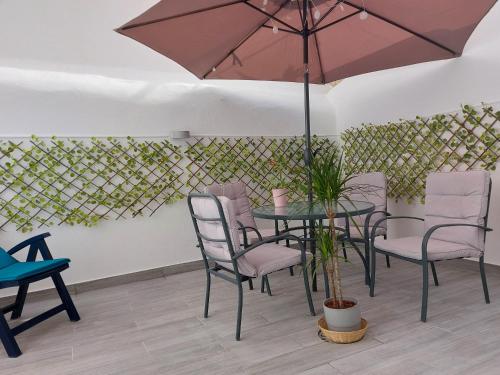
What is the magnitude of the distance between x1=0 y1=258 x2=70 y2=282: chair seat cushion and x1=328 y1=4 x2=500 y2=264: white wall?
3317mm

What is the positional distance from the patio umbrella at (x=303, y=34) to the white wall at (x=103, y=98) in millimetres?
915

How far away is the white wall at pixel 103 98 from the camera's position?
321 centimetres

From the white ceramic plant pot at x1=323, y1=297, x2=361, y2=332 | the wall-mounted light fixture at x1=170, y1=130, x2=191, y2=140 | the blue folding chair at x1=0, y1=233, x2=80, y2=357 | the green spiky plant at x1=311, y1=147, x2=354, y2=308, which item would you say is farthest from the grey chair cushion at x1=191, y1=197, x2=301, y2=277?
the wall-mounted light fixture at x1=170, y1=130, x2=191, y2=140

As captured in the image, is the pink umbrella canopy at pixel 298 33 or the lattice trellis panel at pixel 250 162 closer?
the pink umbrella canopy at pixel 298 33

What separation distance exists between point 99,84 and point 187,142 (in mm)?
1047

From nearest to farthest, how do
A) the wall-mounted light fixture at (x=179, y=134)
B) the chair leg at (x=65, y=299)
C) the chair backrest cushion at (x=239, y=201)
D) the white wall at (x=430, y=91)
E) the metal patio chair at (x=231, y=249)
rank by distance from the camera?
the metal patio chair at (x=231, y=249) → the chair leg at (x=65, y=299) → the white wall at (x=430, y=91) → the chair backrest cushion at (x=239, y=201) → the wall-mounted light fixture at (x=179, y=134)

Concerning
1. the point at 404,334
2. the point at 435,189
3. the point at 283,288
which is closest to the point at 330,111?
the point at 435,189

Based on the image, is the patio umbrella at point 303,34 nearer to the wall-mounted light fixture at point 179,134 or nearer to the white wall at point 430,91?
the white wall at point 430,91

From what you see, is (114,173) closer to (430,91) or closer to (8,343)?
(8,343)

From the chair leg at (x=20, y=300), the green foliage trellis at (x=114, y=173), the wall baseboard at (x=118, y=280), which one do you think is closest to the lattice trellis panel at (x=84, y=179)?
the green foliage trellis at (x=114, y=173)

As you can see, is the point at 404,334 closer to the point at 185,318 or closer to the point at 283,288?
the point at 283,288

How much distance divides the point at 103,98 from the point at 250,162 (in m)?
1.75

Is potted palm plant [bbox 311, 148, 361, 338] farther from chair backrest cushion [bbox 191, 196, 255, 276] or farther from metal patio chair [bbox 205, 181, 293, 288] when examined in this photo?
metal patio chair [bbox 205, 181, 293, 288]

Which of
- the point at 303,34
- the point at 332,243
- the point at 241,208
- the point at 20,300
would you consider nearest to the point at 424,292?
the point at 332,243
